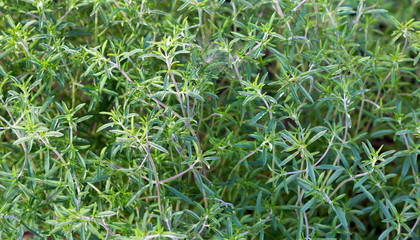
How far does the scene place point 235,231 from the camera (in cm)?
200

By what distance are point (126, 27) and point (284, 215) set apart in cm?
130

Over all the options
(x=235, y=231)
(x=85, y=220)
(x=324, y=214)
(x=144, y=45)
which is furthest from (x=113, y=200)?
(x=324, y=214)

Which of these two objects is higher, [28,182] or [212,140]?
[212,140]

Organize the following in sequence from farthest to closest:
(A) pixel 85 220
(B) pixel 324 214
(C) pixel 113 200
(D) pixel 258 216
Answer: (B) pixel 324 214
(D) pixel 258 216
(C) pixel 113 200
(A) pixel 85 220

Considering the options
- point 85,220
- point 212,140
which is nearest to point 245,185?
point 212,140

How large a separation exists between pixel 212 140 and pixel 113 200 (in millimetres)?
492

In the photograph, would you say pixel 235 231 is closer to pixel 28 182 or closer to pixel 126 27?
pixel 28 182

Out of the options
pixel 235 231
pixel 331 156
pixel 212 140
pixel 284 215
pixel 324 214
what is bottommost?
pixel 324 214

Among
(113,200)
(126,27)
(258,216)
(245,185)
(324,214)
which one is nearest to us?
(113,200)

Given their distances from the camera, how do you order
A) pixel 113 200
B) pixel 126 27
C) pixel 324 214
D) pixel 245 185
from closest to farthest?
pixel 113 200
pixel 245 185
pixel 126 27
pixel 324 214

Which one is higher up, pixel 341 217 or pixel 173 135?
pixel 173 135

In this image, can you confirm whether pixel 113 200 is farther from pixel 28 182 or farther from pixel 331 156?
pixel 331 156

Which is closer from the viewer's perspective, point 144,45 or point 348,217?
point 144,45

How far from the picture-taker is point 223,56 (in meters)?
2.18
